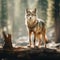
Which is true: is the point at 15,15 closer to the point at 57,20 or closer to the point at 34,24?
the point at 57,20

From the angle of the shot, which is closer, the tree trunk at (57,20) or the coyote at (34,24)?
the coyote at (34,24)

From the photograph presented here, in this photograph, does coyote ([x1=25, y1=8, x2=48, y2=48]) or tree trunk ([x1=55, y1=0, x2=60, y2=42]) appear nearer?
coyote ([x1=25, y1=8, x2=48, y2=48])

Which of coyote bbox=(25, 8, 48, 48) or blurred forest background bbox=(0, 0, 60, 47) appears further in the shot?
blurred forest background bbox=(0, 0, 60, 47)

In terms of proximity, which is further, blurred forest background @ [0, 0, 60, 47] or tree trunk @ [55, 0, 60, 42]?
blurred forest background @ [0, 0, 60, 47]

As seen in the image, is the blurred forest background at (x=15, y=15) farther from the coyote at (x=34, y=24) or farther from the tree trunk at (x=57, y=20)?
the coyote at (x=34, y=24)

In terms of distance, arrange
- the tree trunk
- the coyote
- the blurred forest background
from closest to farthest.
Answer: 1. the coyote
2. the tree trunk
3. the blurred forest background

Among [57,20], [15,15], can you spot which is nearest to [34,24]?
[57,20]

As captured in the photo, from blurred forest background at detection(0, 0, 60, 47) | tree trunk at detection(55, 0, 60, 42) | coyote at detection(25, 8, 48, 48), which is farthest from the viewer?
blurred forest background at detection(0, 0, 60, 47)

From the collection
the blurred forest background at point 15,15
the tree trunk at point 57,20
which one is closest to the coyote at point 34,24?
the tree trunk at point 57,20

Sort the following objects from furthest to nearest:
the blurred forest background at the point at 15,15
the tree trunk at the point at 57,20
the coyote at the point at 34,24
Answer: the blurred forest background at the point at 15,15 → the tree trunk at the point at 57,20 → the coyote at the point at 34,24

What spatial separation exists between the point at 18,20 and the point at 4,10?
1.13m

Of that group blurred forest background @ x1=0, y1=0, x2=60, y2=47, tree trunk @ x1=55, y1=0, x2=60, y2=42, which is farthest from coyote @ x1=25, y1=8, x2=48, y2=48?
blurred forest background @ x1=0, y1=0, x2=60, y2=47

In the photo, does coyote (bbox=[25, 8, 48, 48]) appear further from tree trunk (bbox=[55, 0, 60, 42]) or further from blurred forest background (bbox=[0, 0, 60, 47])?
blurred forest background (bbox=[0, 0, 60, 47])

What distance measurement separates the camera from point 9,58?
4.85 m
